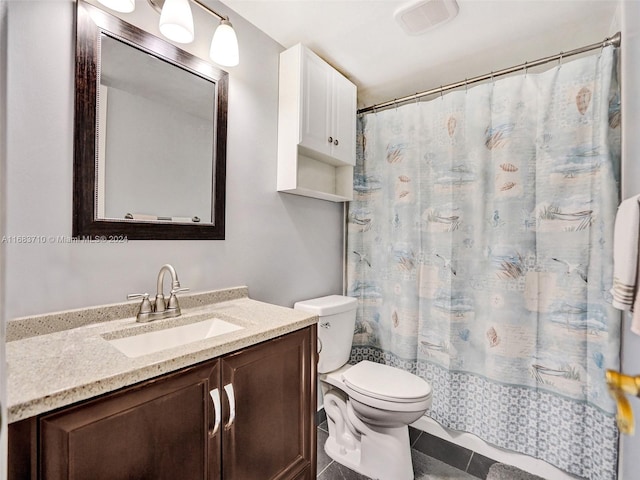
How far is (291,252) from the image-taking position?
1824mm

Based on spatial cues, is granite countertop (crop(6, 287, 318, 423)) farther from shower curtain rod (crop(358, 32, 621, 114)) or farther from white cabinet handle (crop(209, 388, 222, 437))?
shower curtain rod (crop(358, 32, 621, 114))

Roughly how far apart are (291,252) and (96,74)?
1180 millimetres

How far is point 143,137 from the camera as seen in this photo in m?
1.19

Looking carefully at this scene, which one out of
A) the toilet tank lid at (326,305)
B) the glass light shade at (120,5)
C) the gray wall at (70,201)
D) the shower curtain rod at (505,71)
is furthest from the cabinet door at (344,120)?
the glass light shade at (120,5)

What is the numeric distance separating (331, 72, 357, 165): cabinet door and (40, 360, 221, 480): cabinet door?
58.0 inches

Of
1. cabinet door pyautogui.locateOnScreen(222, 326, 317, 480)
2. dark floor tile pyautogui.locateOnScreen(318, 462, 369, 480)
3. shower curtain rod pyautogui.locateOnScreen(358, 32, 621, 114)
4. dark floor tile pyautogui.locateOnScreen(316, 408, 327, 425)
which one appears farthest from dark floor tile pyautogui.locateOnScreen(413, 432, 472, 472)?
shower curtain rod pyautogui.locateOnScreen(358, 32, 621, 114)

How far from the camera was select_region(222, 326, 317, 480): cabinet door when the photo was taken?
94 cm

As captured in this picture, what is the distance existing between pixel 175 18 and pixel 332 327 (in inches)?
63.7

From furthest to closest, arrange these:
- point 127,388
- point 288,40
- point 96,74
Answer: point 288,40 < point 96,74 < point 127,388

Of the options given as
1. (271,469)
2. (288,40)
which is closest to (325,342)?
(271,469)

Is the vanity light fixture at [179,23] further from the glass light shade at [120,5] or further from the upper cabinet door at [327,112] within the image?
the upper cabinet door at [327,112]

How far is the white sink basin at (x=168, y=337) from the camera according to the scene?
1.03m

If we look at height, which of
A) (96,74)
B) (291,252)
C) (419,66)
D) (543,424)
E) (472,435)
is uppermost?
(419,66)

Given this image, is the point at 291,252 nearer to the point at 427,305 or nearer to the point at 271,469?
the point at 427,305
